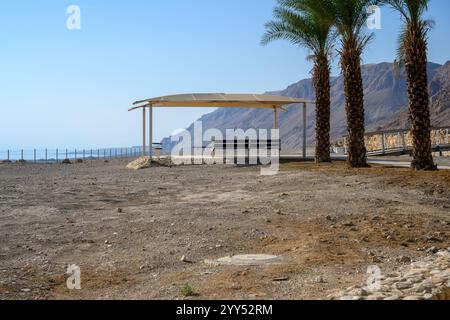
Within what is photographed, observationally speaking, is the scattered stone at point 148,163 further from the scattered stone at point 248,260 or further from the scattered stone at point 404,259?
the scattered stone at point 404,259

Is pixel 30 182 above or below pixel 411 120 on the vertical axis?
below

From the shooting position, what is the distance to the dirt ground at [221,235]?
6246mm

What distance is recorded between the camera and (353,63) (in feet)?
60.6

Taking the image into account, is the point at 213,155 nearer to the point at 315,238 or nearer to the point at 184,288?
the point at 315,238

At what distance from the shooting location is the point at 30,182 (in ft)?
62.2

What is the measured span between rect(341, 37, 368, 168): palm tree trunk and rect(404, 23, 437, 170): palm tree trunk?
2517mm

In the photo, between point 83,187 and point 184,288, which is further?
point 83,187

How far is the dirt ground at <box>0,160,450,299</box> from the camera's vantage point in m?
6.25

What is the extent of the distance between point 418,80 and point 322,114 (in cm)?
727

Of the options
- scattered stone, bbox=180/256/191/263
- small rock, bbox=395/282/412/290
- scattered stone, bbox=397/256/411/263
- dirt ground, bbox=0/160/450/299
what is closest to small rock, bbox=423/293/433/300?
small rock, bbox=395/282/412/290

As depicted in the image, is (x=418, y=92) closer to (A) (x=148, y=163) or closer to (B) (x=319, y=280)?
(B) (x=319, y=280)
